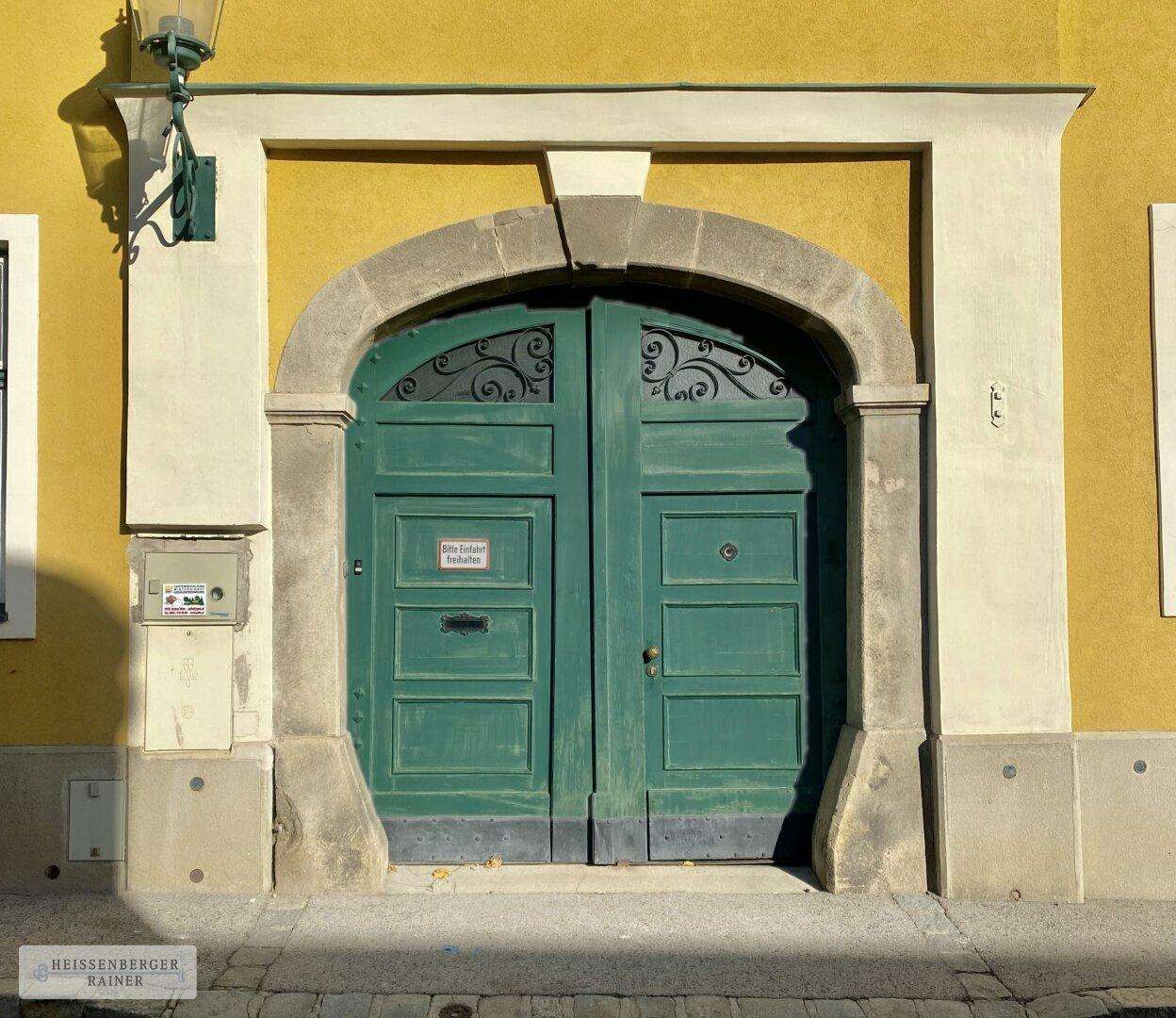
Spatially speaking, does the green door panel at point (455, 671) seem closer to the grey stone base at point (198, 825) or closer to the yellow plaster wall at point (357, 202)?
the grey stone base at point (198, 825)

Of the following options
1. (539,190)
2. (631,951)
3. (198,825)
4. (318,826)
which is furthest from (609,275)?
(198,825)

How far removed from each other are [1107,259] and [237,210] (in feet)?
12.5

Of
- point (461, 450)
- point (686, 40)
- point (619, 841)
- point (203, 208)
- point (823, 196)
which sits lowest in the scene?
point (619, 841)

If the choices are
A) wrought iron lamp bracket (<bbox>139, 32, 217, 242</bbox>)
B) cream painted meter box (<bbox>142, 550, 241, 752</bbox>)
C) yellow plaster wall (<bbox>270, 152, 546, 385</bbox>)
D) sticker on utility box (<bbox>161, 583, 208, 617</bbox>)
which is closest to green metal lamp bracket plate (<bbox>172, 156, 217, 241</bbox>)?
wrought iron lamp bracket (<bbox>139, 32, 217, 242</bbox>)

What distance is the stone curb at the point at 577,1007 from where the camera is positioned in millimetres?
3707

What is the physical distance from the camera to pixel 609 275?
4969 mm

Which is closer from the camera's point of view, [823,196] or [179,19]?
[179,19]

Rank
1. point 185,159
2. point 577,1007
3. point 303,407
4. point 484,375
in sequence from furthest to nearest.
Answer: point 484,375, point 303,407, point 185,159, point 577,1007

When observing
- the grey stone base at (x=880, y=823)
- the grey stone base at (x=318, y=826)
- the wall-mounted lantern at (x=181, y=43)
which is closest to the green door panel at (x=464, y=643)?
the grey stone base at (x=318, y=826)

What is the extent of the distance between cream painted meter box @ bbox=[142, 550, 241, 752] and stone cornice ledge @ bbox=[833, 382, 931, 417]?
277 centimetres

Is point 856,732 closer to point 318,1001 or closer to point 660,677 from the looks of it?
point 660,677

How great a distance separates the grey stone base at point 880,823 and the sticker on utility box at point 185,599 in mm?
2845

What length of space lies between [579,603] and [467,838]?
3.85 feet

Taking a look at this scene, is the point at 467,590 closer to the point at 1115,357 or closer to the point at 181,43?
the point at 181,43
